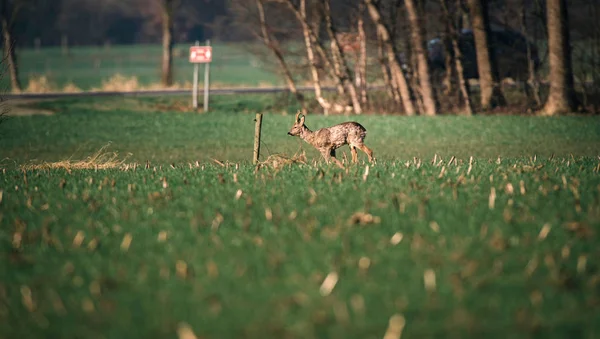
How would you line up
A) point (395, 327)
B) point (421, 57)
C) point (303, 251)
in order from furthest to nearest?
A: point (421, 57)
point (303, 251)
point (395, 327)

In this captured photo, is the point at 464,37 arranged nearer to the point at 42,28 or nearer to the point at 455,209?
the point at 455,209

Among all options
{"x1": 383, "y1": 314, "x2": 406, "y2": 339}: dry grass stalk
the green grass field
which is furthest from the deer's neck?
{"x1": 383, "y1": 314, "x2": 406, "y2": 339}: dry grass stalk

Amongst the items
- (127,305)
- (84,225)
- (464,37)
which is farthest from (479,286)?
(464,37)

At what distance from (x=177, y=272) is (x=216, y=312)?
3.09 ft

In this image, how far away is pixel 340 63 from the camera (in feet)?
114

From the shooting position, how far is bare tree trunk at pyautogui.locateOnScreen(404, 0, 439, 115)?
32.2 m

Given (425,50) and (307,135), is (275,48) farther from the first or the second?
(307,135)

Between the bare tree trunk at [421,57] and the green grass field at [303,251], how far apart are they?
1951cm

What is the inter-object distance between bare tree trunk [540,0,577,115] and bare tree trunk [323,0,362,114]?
24.4 ft

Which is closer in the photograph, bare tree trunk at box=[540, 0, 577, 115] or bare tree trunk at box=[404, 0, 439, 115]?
bare tree trunk at box=[540, 0, 577, 115]

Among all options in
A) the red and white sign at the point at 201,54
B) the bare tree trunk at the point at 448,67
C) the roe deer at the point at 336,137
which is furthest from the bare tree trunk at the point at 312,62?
the roe deer at the point at 336,137

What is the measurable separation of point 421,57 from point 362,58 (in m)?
3.50

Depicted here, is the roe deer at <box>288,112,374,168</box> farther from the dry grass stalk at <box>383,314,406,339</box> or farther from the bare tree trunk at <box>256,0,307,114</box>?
the bare tree trunk at <box>256,0,307,114</box>

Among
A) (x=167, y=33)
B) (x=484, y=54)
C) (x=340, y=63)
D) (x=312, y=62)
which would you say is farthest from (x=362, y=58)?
(x=167, y=33)
